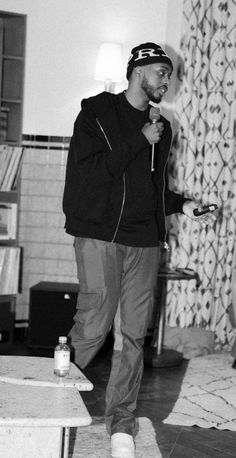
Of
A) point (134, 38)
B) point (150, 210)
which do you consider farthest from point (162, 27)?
point (150, 210)

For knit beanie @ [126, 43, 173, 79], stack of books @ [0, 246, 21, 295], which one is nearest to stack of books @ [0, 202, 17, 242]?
stack of books @ [0, 246, 21, 295]

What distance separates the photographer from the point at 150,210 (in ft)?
10.2

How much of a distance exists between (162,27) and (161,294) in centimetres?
194

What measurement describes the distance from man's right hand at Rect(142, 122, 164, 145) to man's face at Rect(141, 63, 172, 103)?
203mm

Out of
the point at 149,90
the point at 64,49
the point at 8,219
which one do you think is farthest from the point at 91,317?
the point at 64,49

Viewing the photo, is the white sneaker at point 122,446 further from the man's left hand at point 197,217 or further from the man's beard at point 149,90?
the man's beard at point 149,90

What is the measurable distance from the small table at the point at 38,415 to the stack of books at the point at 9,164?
309 cm

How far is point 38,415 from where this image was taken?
6.59 feet

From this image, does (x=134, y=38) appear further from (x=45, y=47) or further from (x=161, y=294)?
(x=161, y=294)

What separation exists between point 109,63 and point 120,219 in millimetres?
2749

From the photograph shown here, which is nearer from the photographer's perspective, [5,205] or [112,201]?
[112,201]

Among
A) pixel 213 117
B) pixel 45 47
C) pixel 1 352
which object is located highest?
pixel 45 47

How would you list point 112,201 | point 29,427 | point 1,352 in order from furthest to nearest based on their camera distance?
point 1,352 < point 112,201 < point 29,427

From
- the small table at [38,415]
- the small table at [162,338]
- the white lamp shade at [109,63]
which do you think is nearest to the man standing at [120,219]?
the small table at [38,415]
